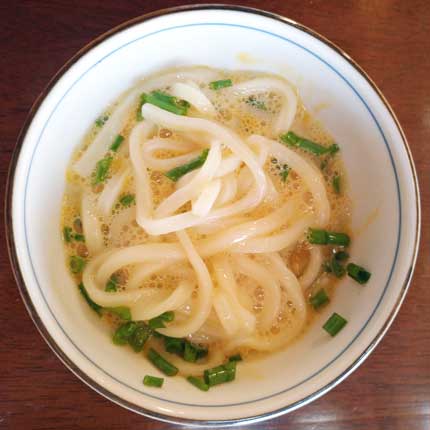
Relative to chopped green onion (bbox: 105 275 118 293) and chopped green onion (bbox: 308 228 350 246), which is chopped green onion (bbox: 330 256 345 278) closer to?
chopped green onion (bbox: 308 228 350 246)

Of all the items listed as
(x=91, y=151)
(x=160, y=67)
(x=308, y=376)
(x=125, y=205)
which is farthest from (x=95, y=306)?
(x=160, y=67)

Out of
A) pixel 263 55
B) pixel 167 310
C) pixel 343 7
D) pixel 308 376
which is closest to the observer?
pixel 308 376

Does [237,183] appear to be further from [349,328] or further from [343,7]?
[343,7]

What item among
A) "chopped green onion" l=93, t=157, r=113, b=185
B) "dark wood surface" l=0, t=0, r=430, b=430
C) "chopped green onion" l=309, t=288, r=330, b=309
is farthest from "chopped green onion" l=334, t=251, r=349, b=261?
"chopped green onion" l=93, t=157, r=113, b=185

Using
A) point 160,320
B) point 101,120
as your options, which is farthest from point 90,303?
point 101,120

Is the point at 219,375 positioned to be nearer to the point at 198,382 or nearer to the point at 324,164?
the point at 198,382

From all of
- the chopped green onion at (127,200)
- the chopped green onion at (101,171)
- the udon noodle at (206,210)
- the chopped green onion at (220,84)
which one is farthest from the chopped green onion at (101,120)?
the chopped green onion at (220,84)

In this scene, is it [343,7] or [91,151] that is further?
[343,7]
